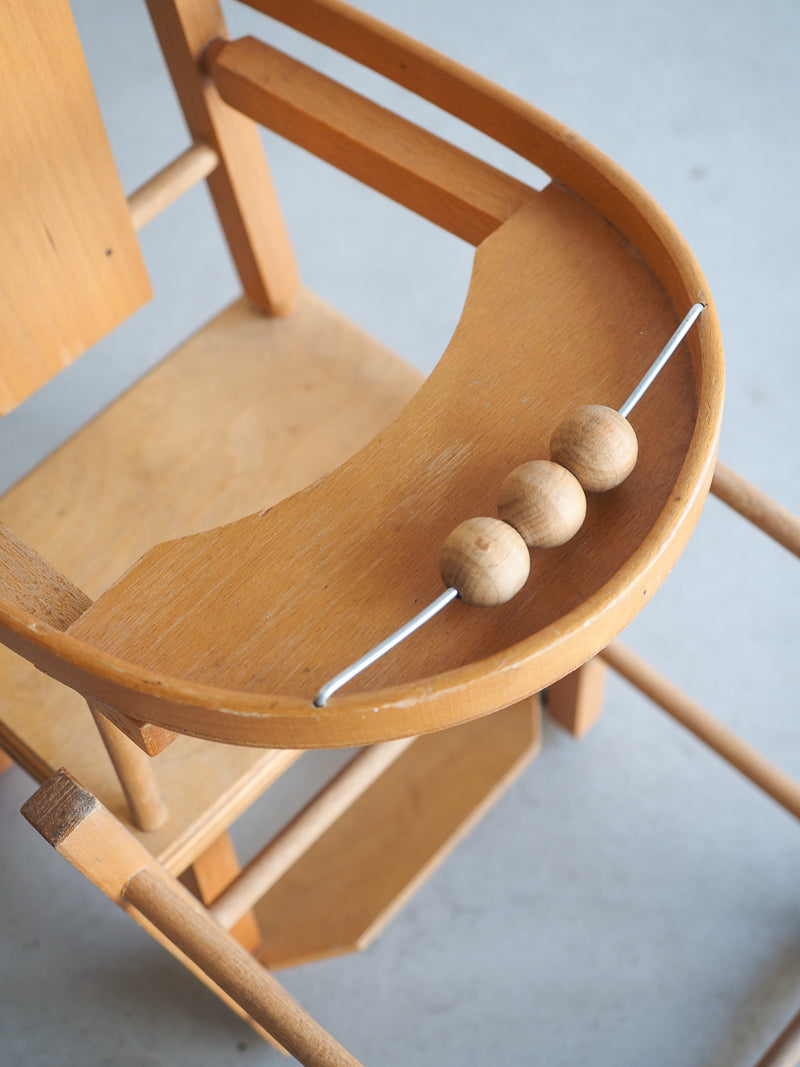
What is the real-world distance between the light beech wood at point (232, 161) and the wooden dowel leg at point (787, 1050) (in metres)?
0.78

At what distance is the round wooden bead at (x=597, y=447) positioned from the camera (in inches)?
24.8

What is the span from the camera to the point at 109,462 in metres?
1.02

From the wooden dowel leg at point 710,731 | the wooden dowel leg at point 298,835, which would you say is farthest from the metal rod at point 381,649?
the wooden dowel leg at point 710,731

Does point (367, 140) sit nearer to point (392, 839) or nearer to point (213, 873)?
point (213, 873)

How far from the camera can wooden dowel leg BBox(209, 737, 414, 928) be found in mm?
982

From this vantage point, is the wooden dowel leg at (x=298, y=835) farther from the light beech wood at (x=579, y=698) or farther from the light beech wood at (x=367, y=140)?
the light beech wood at (x=367, y=140)

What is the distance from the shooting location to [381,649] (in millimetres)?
572

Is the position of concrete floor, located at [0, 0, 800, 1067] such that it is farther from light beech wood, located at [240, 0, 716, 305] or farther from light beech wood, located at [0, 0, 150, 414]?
light beech wood, located at [240, 0, 716, 305]

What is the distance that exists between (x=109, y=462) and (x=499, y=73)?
1146 mm

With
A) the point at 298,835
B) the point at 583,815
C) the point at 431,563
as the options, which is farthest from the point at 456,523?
the point at 583,815

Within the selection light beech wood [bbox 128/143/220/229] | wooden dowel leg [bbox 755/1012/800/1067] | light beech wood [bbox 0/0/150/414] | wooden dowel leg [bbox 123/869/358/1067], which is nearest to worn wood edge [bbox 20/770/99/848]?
wooden dowel leg [bbox 123/869/358/1067]

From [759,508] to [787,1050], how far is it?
454mm

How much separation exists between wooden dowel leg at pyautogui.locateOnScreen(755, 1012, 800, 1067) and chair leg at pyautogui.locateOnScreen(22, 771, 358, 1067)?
0.44 metres

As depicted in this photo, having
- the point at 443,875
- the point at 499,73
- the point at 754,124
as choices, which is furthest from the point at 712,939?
the point at 499,73
